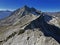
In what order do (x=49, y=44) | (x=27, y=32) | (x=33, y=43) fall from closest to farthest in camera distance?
(x=49, y=44) < (x=33, y=43) < (x=27, y=32)

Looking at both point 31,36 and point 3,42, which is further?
point 3,42

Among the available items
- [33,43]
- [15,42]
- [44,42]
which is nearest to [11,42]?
[15,42]

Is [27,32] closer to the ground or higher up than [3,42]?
higher up

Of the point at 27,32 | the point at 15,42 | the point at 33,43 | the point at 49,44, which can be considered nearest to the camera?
the point at 49,44

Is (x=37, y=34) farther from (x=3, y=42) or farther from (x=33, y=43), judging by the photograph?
(x=3, y=42)

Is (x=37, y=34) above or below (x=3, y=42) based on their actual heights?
above

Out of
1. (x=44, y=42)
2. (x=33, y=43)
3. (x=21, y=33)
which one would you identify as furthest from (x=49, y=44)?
(x=21, y=33)

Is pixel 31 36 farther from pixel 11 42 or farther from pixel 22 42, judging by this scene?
pixel 11 42

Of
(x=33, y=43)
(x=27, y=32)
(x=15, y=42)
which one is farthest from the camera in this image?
(x=27, y=32)

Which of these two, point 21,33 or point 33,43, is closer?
point 33,43
